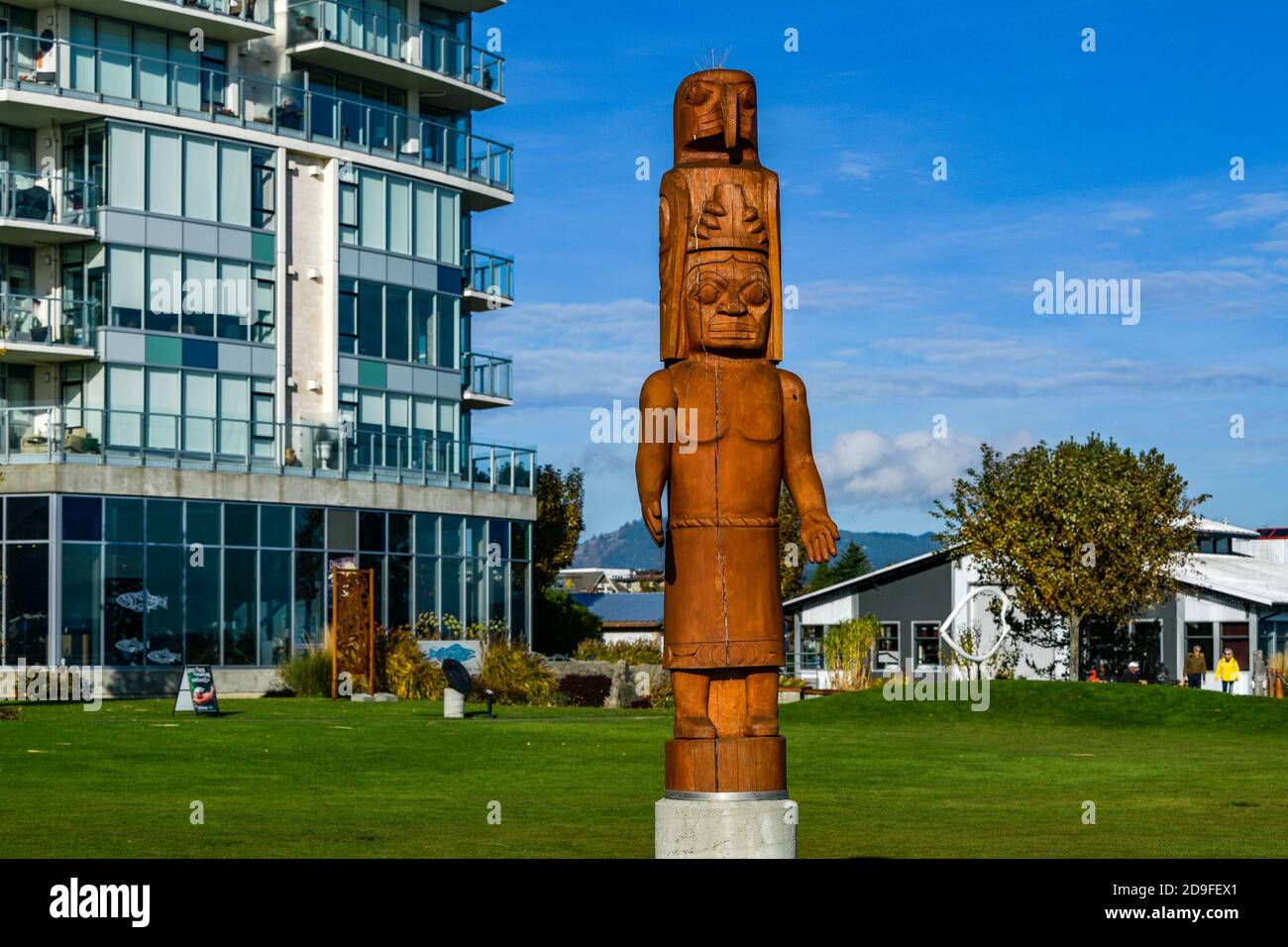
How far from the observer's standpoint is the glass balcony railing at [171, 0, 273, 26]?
50.5 metres

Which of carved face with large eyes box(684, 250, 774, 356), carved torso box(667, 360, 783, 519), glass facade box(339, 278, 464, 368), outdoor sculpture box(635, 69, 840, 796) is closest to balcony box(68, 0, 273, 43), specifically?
glass facade box(339, 278, 464, 368)

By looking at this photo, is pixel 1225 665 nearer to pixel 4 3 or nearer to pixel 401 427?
pixel 401 427

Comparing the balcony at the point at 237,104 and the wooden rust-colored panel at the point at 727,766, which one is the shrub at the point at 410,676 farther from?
the wooden rust-colored panel at the point at 727,766

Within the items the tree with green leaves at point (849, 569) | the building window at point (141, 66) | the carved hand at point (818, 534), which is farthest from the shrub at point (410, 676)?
the tree with green leaves at point (849, 569)

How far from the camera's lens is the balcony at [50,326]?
48031 millimetres

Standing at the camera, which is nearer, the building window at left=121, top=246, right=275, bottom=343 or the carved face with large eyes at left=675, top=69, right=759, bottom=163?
the carved face with large eyes at left=675, top=69, right=759, bottom=163

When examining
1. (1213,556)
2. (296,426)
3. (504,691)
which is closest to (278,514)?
(296,426)

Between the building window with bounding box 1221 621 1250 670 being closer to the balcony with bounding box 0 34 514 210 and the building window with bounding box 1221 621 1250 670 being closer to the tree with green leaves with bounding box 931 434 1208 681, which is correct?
the tree with green leaves with bounding box 931 434 1208 681

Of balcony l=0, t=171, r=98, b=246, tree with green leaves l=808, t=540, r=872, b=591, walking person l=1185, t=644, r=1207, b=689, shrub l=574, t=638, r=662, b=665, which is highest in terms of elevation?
balcony l=0, t=171, r=98, b=246

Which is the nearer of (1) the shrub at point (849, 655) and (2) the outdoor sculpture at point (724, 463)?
(2) the outdoor sculpture at point (724, 463)

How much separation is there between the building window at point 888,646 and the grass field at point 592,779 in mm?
33268

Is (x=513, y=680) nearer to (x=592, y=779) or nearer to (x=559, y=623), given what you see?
(x=592, y=779)

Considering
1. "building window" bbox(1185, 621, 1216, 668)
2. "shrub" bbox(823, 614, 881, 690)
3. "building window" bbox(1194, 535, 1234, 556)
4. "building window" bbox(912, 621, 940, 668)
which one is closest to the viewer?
"shrub" bbox(823, 614, 881, 690)
